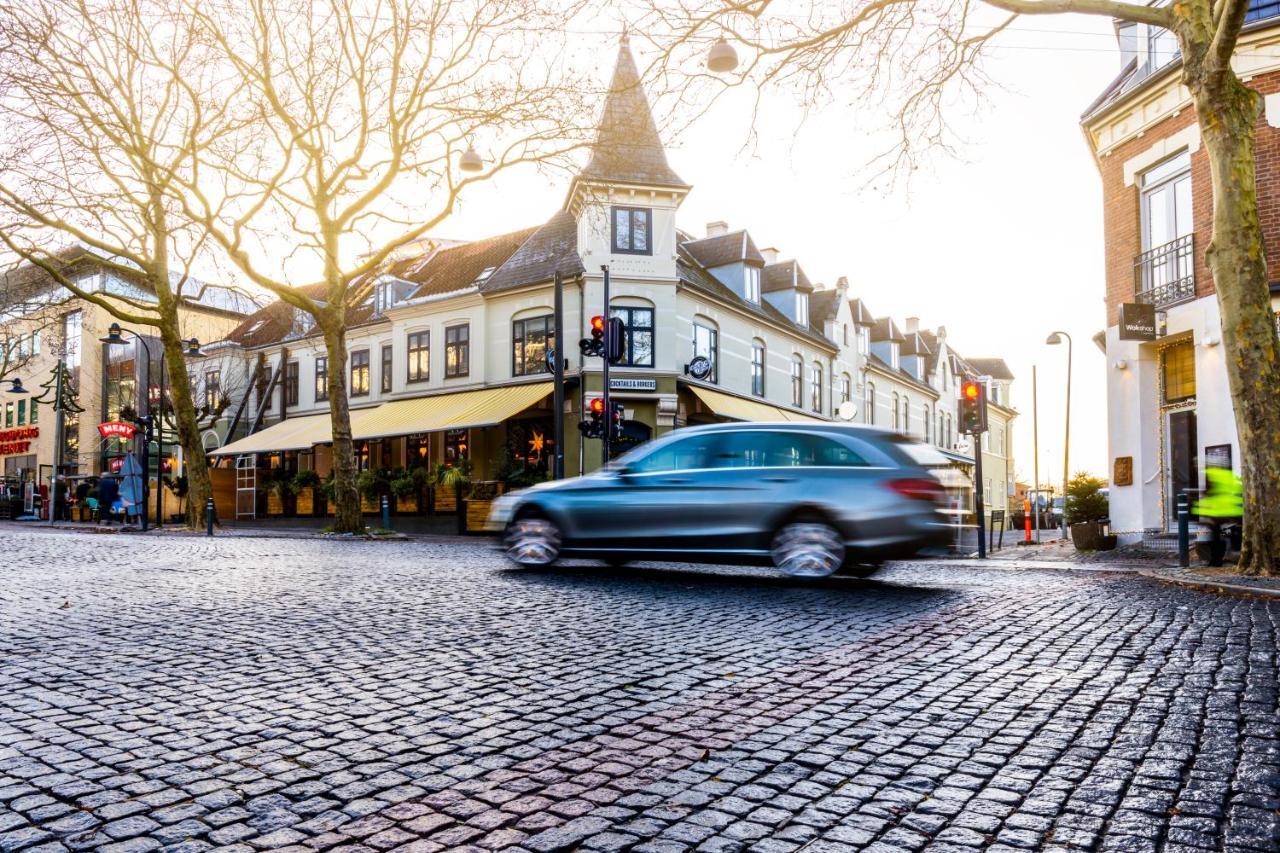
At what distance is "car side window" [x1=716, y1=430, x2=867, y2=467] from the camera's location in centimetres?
959

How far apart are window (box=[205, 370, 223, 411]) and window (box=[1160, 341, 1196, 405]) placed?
3707 centimetres

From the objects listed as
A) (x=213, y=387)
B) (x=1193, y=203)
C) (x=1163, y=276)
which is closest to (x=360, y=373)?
(x=213, y=387)

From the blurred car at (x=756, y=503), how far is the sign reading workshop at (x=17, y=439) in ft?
180

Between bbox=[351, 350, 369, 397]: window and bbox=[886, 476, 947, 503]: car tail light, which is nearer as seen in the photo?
bbox=[886, 476, 947, 503]: car tail light

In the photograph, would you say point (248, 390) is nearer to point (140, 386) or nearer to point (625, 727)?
point (140, 386)

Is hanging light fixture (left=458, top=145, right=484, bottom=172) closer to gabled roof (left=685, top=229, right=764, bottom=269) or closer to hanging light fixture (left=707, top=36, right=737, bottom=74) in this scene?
hanging light fixture (left=707, top=36, right=737, bottom=74)

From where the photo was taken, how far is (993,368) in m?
73.3

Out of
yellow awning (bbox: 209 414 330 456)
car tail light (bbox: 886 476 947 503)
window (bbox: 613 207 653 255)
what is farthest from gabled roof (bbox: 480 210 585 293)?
car tail light (bbox: 886 476 947 503)

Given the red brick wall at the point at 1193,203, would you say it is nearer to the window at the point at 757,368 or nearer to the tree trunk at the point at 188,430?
the window at the point at 757,368

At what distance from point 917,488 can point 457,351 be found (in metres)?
24.1

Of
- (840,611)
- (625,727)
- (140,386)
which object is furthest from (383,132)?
(140,386)

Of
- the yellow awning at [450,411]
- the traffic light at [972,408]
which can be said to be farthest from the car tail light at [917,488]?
the yellow awning at [450,411]

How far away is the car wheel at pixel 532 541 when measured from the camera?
36.0 feet

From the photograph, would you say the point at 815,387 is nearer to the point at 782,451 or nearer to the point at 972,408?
the point at 972,408
